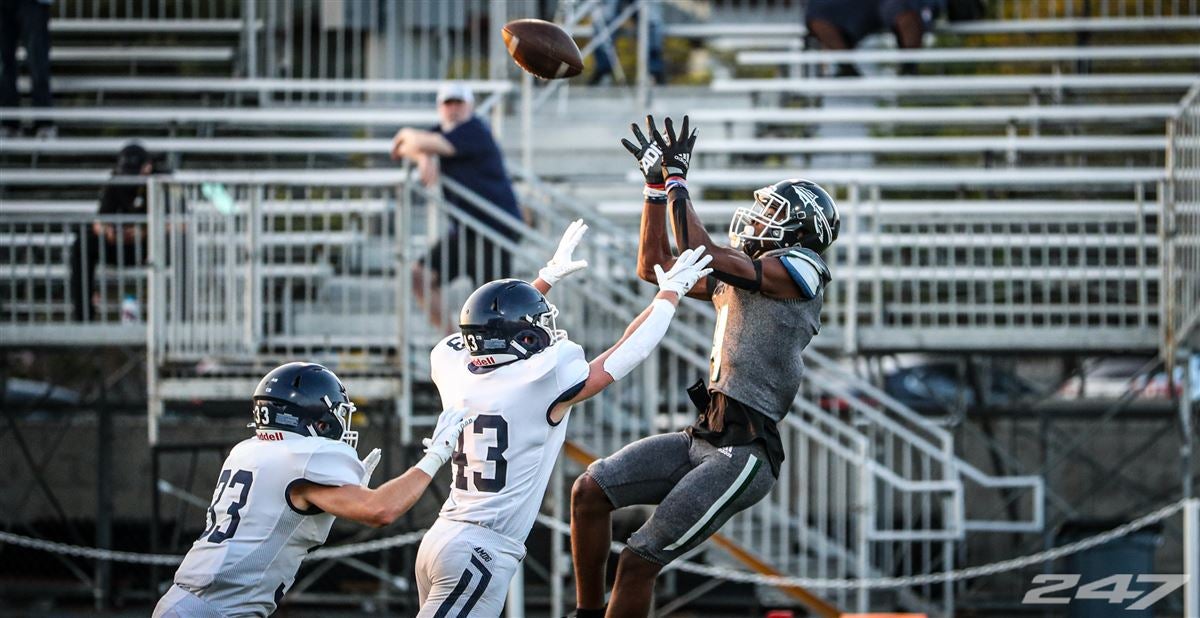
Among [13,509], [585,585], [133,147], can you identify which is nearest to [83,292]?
[133,147]

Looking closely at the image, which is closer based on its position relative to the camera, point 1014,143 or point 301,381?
point 301,381

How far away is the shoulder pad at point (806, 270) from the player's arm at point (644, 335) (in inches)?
14.4

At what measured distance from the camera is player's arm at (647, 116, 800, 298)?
6.21m

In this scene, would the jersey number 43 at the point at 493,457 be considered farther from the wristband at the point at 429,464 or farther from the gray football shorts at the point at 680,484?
the gray football shorts at the point at 680,484

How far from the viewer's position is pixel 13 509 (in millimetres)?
13094

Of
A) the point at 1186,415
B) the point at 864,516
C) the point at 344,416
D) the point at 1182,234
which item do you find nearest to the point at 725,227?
the point at 864,516

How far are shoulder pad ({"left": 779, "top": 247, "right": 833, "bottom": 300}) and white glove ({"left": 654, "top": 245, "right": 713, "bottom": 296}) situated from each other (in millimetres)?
375

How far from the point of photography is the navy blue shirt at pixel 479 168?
10.4 m

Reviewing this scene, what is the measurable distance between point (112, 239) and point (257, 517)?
5908 mm

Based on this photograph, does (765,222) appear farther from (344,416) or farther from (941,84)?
(941,84)

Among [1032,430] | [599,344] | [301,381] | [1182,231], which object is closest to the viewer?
[301,381]

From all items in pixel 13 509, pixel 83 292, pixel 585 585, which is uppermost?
pixel 83 292

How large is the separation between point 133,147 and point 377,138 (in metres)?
3.01

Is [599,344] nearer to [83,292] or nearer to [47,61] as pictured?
[83,292]
